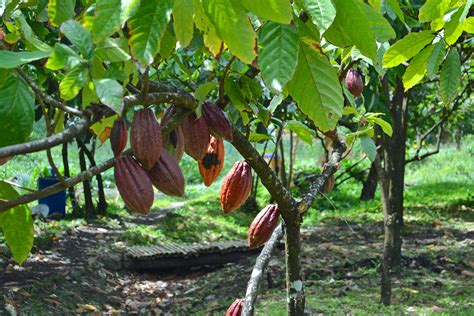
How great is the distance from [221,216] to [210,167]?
5.52 meters

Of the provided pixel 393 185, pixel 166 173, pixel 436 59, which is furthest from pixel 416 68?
pixel 393 185

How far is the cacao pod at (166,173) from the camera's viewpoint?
0.83 metres

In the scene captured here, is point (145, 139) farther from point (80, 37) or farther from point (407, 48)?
point (407, 48)

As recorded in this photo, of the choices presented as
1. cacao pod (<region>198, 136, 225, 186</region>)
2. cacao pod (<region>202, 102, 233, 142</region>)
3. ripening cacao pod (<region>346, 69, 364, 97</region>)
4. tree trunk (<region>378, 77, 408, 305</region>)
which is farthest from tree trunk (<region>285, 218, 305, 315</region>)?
tree trunk (<region>378, 77, 408, 305</region>)

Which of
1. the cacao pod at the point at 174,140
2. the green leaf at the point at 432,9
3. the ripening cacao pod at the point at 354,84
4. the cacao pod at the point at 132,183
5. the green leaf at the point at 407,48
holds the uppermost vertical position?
the green leaf at the point at 432,9

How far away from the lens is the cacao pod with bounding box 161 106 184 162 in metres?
0.90

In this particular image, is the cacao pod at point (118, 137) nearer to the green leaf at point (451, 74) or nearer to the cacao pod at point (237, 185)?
the cacao pod at point (237, 185)

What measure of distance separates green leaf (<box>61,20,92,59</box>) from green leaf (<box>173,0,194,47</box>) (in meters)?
0.10

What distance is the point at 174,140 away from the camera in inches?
35.8

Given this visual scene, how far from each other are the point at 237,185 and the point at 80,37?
55 centimetres

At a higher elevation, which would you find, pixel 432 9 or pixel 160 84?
pixel 432 9

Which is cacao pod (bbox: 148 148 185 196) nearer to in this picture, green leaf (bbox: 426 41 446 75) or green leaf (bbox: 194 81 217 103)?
green leaf (bbox: 194 81 217 103)

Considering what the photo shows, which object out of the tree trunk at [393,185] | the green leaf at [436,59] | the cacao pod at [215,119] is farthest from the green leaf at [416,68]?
the tree trunk at [393,185]

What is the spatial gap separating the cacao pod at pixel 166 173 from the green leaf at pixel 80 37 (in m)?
0.19
